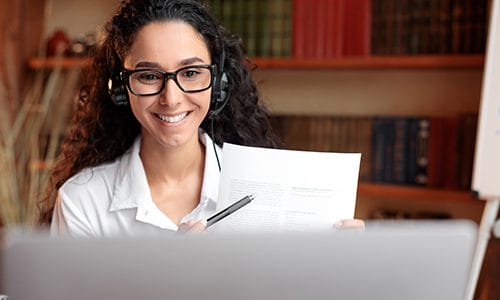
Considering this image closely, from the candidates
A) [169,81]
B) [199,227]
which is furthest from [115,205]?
[199,227]

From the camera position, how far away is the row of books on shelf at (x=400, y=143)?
2.43m

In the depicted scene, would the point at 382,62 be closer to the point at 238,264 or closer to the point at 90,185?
the point at 90,185

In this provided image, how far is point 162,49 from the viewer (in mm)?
1474

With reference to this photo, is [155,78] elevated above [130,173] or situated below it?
above

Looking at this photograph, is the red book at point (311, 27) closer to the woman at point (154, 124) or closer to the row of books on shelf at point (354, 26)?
the row of books on shelf at point (354, 26)

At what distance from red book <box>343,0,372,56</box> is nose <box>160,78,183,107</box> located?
123 centimetres

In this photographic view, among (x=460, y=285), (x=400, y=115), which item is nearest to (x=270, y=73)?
(x=400, y=115)

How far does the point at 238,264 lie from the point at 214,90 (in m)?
0.85

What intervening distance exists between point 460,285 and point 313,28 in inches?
73.9

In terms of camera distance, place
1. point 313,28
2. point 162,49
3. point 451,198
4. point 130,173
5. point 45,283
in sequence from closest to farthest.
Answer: point 45,283
point 162,49
point 130,173
point 451,198
point 313,28

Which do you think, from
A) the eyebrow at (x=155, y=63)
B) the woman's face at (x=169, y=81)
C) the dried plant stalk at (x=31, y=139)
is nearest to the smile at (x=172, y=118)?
the woman's face at (x=169, y=81)

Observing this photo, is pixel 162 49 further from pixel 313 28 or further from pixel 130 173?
pixel 313 28

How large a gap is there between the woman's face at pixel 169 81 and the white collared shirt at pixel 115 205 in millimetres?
136

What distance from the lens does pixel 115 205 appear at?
158 cm
